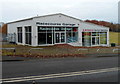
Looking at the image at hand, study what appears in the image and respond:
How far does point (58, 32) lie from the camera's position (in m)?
33.7

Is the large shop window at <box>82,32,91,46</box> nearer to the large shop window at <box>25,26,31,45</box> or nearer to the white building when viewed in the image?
the white building

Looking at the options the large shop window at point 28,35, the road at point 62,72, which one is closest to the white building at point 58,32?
the large shop window at point 28,35

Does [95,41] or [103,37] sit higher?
[103,37]

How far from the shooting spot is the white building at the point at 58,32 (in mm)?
31703

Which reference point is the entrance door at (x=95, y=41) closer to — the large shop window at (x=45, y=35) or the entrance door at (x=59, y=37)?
the entrance door at (x=59, y=37)

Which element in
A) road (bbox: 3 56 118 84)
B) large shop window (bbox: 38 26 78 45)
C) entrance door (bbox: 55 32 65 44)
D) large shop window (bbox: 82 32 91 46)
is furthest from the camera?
large shop window (bbox: 82 32 91 46)

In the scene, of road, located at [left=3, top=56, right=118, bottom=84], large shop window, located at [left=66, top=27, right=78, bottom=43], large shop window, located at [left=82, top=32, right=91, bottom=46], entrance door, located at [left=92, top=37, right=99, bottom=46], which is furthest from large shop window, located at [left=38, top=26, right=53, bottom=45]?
road, located at [left=3, top=56, right=118, bottom=84]

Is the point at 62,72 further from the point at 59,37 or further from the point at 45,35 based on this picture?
the point at 59,37

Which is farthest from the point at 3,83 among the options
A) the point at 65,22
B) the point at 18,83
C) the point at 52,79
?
the point at 65,22

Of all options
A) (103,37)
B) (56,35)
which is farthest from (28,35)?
(103,37)

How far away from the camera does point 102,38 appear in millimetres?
38656

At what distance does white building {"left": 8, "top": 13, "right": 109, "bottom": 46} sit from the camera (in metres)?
31.7

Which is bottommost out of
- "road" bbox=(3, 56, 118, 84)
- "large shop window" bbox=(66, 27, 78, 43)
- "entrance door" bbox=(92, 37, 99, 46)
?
"road" bbox=(3, 56, 118, 84)

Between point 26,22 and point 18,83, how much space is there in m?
28.4
